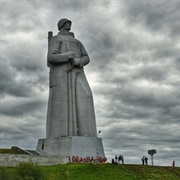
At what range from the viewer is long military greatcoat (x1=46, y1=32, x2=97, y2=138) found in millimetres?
28344

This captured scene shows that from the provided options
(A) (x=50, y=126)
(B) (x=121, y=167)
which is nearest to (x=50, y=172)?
(B) (x=121, y=167)

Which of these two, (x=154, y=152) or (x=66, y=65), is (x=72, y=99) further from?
(x=154, y=152)

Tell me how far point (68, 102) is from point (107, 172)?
8360 millimetres

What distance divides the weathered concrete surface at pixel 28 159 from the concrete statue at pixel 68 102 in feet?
5.49

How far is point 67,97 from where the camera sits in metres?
29.0

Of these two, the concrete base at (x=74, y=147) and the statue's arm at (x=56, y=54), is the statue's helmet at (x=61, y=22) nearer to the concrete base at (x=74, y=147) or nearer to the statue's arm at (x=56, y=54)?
the statue's arm at (x=56, y=54)

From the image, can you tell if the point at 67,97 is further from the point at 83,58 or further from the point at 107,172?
the point at 107,172

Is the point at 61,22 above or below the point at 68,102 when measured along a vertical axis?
above

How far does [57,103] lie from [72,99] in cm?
133

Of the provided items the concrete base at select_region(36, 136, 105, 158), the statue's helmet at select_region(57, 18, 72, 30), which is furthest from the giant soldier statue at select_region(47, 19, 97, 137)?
the statue's helmet at select_region(57, 18, 72, 30)

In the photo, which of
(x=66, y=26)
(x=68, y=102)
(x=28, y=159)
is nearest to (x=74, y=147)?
(x=28, y=159)

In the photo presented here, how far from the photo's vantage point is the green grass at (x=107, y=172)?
2120 cm

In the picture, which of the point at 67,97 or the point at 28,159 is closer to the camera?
the point at 28,159

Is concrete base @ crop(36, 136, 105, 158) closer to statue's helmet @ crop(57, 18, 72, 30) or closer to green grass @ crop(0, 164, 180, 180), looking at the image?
green grass @ crop(0, 164, 180, 180)
